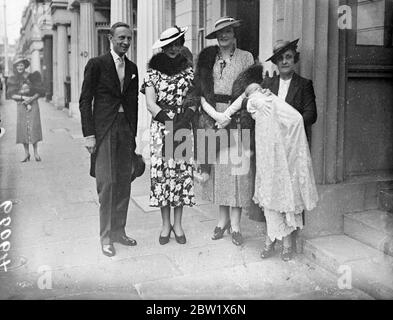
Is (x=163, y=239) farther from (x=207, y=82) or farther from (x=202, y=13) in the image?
(x=202, y=13)

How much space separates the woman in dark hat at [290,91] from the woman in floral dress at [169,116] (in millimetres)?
816

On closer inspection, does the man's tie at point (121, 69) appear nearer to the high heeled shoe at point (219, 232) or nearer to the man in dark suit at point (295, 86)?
the man in dark suit at point (295, 86)

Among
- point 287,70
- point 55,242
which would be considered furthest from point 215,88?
point 55,242

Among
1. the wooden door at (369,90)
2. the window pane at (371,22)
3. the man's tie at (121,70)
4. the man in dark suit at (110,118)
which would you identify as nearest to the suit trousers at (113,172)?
the man in dark suit at (110,118)

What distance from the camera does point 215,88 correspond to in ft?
14.4

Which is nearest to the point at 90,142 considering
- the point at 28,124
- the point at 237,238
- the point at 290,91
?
the point at 237,238

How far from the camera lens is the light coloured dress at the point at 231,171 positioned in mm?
4340

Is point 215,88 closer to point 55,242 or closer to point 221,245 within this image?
point 221,245

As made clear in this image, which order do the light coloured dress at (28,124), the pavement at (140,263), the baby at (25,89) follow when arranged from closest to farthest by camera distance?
the pavement at (140,263) → the baby at (25,89) → the light coloured dress at (28,124)

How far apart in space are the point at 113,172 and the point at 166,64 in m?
1.07

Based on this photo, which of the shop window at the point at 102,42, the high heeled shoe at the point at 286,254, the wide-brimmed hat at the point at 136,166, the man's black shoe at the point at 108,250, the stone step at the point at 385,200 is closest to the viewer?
the high heeled shoe at the point at 286,254

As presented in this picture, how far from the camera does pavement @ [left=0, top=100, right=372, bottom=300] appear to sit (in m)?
3.62

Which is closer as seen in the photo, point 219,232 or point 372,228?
point 372,228

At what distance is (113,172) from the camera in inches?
172
